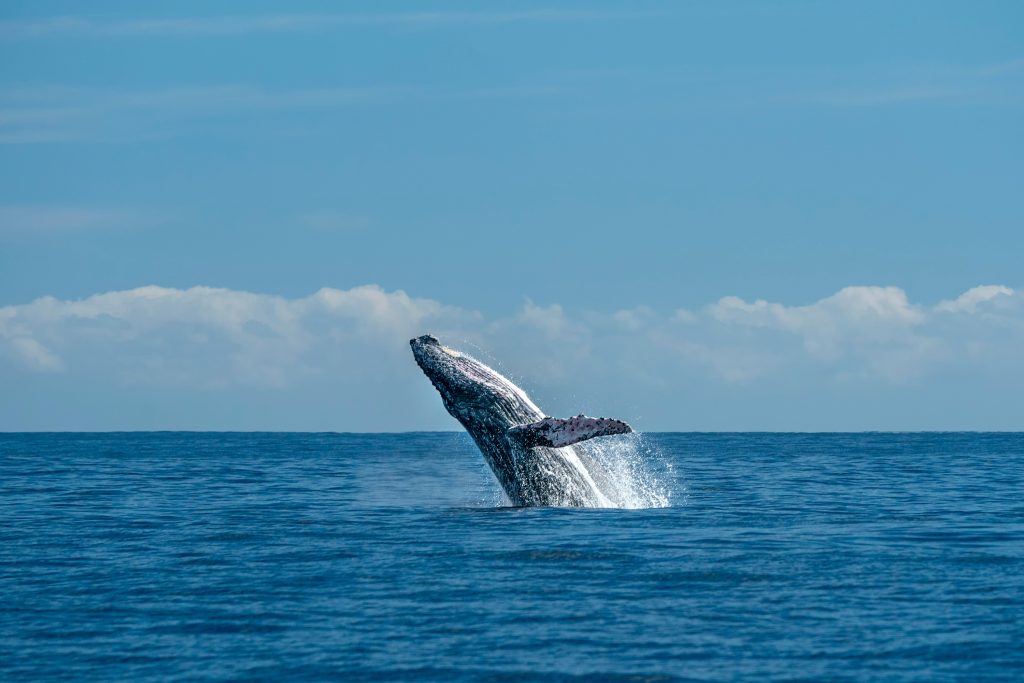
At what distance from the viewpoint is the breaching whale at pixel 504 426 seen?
22.3 metres

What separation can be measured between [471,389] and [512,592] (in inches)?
326

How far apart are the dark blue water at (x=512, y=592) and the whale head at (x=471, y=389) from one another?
1.86m

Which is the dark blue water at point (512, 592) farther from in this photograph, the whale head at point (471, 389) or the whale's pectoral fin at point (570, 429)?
the whale head at point (471, 389)

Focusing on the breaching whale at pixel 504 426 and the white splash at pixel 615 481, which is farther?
the white splash at pixel 615 481

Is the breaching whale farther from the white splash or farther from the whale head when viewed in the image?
the white splash

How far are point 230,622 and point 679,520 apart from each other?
407 inches

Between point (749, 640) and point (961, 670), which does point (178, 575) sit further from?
point (961, 670)

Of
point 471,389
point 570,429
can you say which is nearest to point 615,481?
point 471,389

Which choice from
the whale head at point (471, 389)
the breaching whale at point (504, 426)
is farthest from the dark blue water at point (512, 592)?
the whale head at point (471, 389)

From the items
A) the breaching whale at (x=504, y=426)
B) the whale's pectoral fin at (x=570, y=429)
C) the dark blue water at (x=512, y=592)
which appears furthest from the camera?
the breaching whale at (x=504, y=426)

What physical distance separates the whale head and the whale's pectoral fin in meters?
1.72

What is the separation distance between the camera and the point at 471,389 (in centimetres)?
2241

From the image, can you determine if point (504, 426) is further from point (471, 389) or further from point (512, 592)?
point (512, 592)

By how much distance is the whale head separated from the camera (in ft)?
→ 73.2
